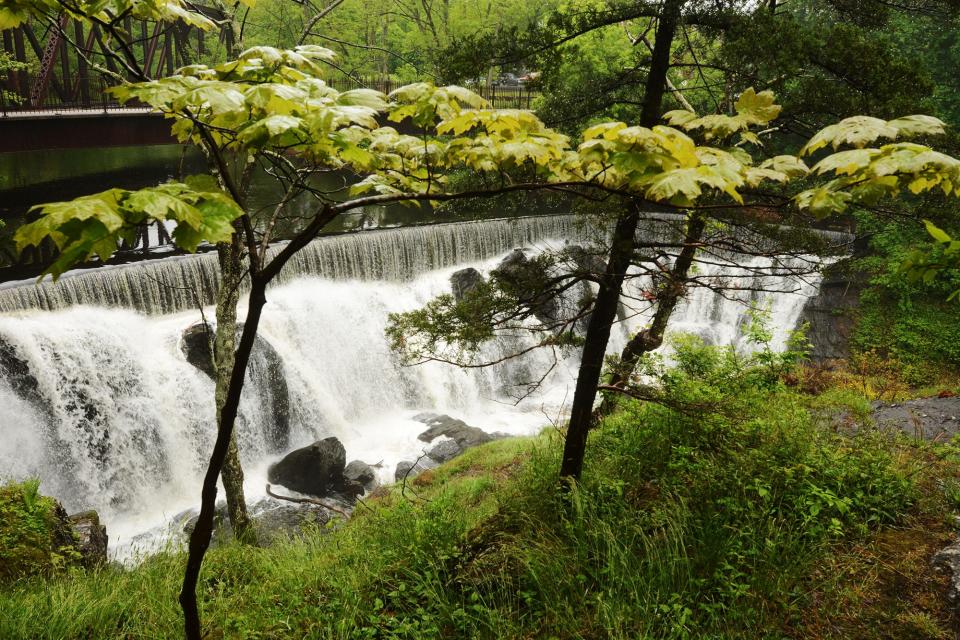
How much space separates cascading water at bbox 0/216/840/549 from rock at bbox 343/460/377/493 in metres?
0.33

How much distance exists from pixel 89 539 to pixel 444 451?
6.51 metres

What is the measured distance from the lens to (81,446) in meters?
9.44

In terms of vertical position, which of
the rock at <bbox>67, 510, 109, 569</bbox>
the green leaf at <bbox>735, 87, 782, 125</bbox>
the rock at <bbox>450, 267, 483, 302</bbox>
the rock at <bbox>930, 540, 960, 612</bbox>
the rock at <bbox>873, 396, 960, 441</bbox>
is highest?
the green leaf at <bbox>735, 87, 782, 125</bbox>

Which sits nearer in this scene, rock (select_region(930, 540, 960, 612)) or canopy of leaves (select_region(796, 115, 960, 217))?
canopy of leaves (select_region(796, 115, 960, 217))

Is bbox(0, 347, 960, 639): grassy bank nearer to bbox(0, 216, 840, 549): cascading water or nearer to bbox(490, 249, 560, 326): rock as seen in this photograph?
bbox(490, 249, 560, 326): rock

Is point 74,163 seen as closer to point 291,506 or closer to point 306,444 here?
point 306,444

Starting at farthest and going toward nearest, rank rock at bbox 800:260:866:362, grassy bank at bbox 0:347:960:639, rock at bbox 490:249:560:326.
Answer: rock at bbox 800:260:866:362, rock at bbox 490:249:560:326, grassy bank at bbox 0:347:960:639

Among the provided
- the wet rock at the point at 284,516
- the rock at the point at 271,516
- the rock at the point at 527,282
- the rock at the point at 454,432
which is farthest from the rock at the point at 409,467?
the rock at the point at 527,282

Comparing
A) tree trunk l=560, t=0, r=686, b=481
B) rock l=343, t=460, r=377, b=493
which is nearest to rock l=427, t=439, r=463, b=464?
rock l=343, t=460, r=377, b=493

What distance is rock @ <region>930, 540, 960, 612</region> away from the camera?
3.03 meters

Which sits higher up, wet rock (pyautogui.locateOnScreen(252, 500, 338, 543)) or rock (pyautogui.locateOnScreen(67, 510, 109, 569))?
rock (pyautogui.locateOnScreen(67, 510, 109, 569))

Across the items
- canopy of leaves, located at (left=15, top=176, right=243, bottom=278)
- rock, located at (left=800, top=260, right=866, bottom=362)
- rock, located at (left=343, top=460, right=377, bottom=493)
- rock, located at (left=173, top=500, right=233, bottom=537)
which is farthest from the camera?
rock, located at (left=800, top=260, right=866, bottom=362)

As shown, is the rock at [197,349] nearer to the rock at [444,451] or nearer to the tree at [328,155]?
the rock at [444,451]

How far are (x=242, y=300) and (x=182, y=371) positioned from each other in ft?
7.80
